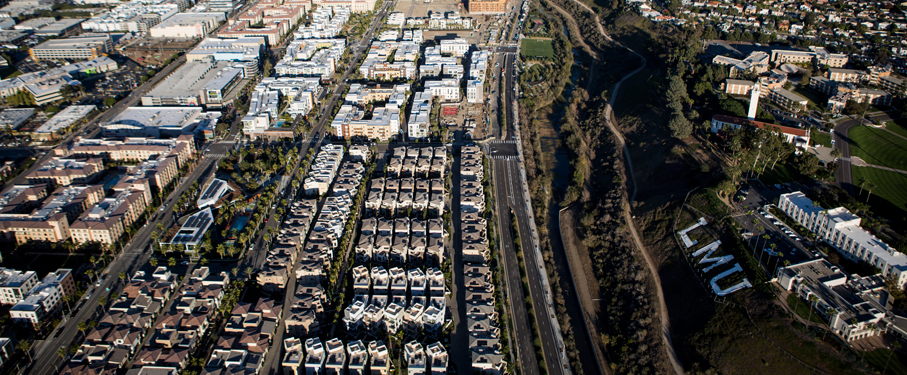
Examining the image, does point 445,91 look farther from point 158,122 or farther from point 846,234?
point 846,234

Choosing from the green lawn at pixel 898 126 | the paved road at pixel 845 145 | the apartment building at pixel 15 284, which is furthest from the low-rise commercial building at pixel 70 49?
the green lawn at pixel 898 126

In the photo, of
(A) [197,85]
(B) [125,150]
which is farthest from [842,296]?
(A) [197,85]

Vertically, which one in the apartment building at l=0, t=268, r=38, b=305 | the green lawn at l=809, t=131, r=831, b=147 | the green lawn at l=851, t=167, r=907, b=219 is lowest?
the apartment building at l=0, t=268, r=38, b=305

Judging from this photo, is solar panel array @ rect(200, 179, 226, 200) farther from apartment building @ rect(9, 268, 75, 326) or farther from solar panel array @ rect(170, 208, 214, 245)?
apartment building @ rect(9, 268, 75, 326)

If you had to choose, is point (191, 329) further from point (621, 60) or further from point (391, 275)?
point (621, 60)

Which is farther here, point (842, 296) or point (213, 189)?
point (213, 189)

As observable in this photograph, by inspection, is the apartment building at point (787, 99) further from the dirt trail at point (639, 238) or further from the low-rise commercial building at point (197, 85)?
the low-rise commercial building at point (197, 85)

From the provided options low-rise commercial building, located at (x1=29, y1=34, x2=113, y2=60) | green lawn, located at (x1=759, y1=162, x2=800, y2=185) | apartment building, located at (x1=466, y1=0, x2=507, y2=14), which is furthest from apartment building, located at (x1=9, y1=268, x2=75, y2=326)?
apartment building, located at (x1=466, y1=0, x2=507, y2=14)
